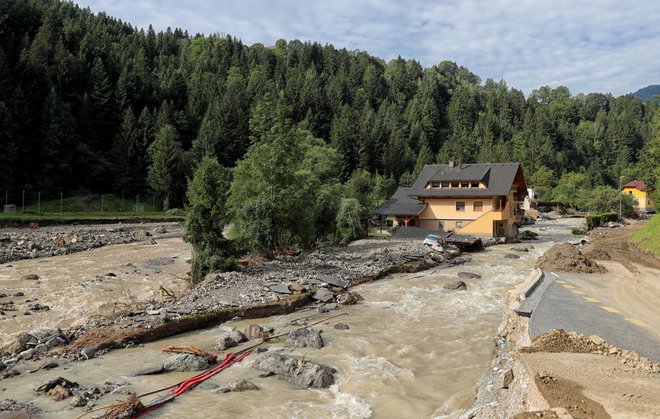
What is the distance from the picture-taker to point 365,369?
12.0m

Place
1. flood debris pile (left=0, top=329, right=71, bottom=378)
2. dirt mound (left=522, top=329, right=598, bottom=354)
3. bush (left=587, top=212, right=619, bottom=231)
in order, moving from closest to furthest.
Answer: dirt mound (left=522, top=329, right=598, bottom=354) < flood debris pile (left=0, top=329, right=71, bottom=378) < bush (left=587, top=212, right=619, bottom=231)

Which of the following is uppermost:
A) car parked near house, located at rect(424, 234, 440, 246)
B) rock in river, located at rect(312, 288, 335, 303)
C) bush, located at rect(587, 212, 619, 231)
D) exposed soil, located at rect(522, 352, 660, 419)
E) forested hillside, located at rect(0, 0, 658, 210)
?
forested hillside, located at rect(0, 0, 658, 210)

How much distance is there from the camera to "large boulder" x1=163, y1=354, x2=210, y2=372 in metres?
11.8

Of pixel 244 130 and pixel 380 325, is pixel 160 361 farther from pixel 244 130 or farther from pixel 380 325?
pixel 244 130

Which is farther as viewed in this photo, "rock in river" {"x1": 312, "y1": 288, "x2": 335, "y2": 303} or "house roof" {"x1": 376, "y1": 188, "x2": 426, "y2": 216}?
"house roof" {"x1": 376, "y1": 188, "x2": 426, "y2": 216}

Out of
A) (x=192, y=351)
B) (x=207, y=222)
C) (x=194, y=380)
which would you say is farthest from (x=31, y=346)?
(x=207, y=222)

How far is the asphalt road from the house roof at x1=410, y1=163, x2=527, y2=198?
29456mm

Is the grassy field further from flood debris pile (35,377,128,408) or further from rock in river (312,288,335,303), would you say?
flood debris pile (35,377,128,408)

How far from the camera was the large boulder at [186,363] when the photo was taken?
38.7 feet

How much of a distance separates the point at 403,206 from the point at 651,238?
22059mm

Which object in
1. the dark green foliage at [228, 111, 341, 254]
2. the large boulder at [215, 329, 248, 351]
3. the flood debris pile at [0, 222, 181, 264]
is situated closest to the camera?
the large boulder at [215, 329, 248, 351]

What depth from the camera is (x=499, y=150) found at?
105375 mm

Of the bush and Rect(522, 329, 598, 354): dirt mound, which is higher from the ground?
the bush

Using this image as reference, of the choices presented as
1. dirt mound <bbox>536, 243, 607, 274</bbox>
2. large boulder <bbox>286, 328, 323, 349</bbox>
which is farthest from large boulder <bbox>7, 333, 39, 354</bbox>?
dirt mound <bbox>536, 243, 607, 274</bbox>
